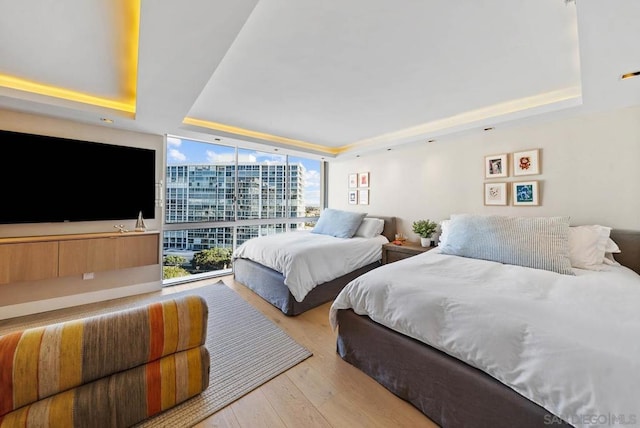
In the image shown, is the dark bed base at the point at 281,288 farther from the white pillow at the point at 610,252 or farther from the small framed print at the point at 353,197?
the white pillow at the point at 610,252

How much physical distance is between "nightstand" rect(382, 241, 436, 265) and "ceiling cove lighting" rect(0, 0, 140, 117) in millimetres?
3492

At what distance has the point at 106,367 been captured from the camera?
1271mm

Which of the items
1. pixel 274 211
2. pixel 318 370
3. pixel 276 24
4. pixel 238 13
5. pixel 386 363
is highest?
pixel 276 24

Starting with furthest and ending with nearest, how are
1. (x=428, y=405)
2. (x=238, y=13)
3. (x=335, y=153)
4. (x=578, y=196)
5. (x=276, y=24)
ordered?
1. (x=335, y=153)
2. (x=578, y=196)
3. (x=276, y=24)
4. (x=428, y=405)
5. (x=238, y=13)

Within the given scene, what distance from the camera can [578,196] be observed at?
8.46 ft

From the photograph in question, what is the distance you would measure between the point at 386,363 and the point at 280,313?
4.80 ft

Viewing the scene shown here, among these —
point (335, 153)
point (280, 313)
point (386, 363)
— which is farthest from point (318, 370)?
point (335, 153)

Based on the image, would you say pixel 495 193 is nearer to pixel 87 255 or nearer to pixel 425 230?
pixel 425 230

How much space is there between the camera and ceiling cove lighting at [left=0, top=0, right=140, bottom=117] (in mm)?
1510

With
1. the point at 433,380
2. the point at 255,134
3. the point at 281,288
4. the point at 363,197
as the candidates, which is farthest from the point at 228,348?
the point at 363,197

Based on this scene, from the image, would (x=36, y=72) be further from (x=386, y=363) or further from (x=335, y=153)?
(x=335, y=153)

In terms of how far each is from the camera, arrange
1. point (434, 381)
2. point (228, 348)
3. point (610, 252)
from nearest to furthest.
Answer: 1. point (434, 381)
2. point (228, 348)
3. point (610, 252)

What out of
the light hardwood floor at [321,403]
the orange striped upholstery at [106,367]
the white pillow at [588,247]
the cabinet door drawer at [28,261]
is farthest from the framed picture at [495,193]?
the cabinet door drawer at [28,261]

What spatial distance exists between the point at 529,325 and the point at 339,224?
118 inches
